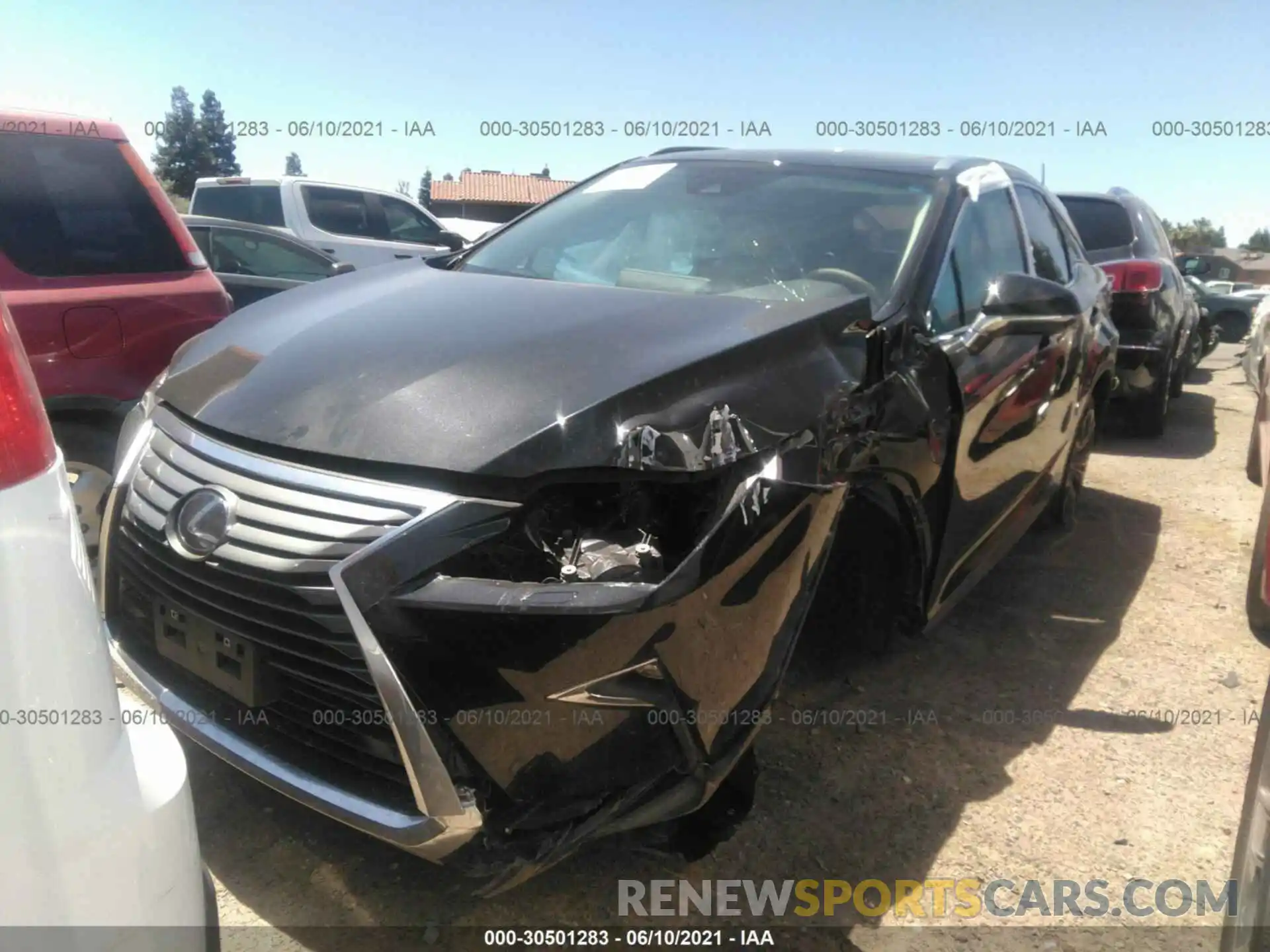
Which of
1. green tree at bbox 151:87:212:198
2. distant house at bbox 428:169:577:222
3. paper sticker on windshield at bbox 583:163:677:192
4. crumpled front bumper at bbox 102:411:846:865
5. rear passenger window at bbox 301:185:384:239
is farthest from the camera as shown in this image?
green tree at bbox 151:87:212:198

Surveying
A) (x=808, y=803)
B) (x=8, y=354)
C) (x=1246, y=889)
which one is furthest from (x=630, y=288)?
(x=1246, y=889)

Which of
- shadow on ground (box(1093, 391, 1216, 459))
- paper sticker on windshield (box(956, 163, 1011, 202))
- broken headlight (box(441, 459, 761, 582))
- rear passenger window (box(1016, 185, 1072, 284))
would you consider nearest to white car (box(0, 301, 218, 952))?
broken headlight (box(441, 459, 761, 582))

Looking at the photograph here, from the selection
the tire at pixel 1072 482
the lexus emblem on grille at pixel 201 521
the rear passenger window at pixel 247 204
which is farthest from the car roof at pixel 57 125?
the rear passenger window at pixel 247 204

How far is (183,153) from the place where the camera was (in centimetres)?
4697

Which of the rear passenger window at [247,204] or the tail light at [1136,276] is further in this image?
the rear passenger window at [247,204]

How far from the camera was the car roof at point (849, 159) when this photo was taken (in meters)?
3.30

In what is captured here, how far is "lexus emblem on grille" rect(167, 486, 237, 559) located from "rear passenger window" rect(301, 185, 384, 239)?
905 cm

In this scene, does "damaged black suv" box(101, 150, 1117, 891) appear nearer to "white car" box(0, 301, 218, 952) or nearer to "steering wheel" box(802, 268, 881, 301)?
"steering wheel" box(802, 268, 881, 301)

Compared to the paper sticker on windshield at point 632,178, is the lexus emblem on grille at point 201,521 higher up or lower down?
lower down

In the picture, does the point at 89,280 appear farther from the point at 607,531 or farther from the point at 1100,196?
Result: the point at 1100,196

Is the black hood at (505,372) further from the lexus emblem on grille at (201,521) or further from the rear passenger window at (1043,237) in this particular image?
the rear passenger window at (1043,237)

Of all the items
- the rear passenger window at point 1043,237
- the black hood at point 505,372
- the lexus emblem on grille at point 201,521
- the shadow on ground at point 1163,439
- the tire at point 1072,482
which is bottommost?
the shadow on ground at point 1163,439

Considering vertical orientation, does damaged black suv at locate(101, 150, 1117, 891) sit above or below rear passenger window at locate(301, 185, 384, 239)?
below

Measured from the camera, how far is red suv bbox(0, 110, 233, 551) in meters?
3.17
